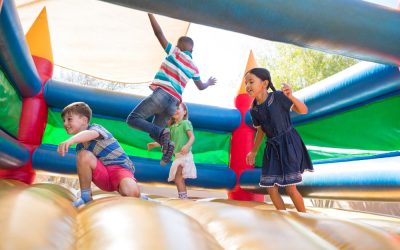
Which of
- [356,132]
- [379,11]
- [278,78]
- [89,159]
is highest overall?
[278,78]

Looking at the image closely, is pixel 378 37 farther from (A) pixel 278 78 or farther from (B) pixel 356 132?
(A) pixel 278 78

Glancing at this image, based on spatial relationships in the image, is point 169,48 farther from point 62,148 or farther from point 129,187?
point 62,148

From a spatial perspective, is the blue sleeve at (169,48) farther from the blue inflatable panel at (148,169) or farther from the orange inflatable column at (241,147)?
the orange inflatable column at (241,147)

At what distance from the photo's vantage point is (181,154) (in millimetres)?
2529

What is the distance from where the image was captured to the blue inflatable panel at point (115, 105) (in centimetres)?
280

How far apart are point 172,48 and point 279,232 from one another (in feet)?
5.80

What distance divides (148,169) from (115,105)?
1.93ft

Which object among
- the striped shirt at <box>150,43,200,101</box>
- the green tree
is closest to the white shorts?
the striped shirt at <box>150,43,200,101</box>

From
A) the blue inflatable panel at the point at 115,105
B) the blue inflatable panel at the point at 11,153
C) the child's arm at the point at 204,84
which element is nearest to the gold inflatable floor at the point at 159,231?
the blue inflatable panel at the point at 11,153

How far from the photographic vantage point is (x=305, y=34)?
0.97m

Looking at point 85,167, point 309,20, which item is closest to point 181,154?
point 85,167

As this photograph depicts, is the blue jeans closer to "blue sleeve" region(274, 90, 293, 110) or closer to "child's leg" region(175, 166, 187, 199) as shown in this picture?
"child's leg" region(175, 166, 187, 199)

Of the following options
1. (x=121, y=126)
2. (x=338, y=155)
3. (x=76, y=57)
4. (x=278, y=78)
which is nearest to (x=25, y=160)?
(x=121, y=126)

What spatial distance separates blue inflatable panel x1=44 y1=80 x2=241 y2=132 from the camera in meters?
2.80
